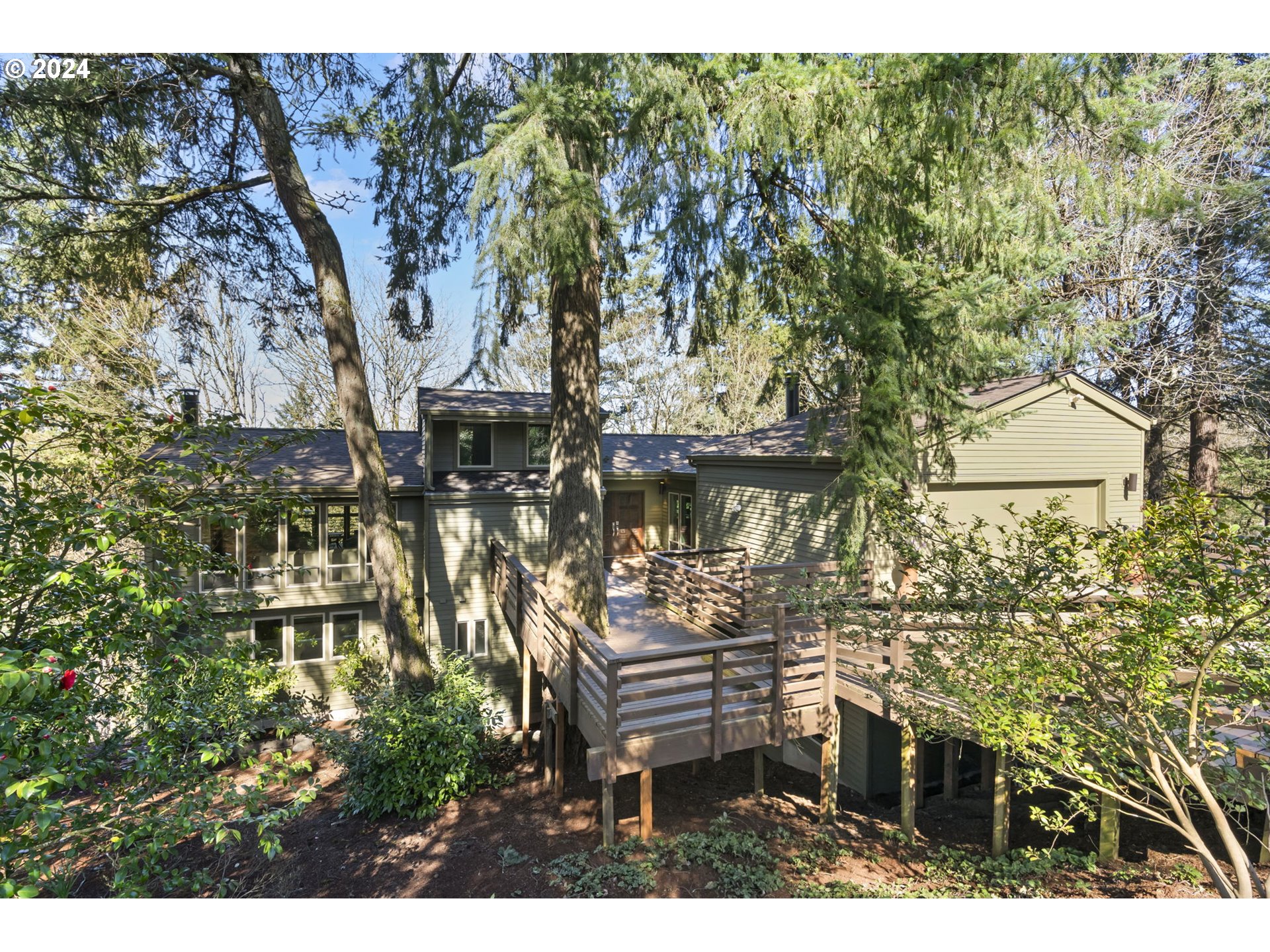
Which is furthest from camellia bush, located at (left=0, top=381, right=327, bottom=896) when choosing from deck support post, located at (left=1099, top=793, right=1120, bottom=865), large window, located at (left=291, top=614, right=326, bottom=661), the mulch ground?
large window, located at (left=291, top=614, right=326, bottom=661)

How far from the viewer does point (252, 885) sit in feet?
13.1

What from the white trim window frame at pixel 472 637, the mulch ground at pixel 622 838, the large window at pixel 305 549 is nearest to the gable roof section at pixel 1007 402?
the mulch ground at pixel 622 838

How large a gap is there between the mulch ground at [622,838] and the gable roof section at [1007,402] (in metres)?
3.64

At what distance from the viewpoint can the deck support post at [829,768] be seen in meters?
5.04

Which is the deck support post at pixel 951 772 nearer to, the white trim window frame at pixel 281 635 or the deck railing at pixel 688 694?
the deck railing at pixel 688 694

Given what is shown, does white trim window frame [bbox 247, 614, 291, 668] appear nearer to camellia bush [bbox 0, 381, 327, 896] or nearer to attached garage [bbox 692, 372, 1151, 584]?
camellia bush [bbox 0, 381, 327, 896]

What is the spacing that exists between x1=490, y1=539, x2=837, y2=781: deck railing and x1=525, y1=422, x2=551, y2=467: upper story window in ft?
15.7

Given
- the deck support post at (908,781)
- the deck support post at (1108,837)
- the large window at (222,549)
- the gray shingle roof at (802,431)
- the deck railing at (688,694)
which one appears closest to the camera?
the deck support post at (1108,837)

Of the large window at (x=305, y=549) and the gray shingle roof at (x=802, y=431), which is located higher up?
the gray shingle roof at (x=802, y=431)

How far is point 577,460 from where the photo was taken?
635 cm

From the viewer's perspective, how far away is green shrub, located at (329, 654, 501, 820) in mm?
5430

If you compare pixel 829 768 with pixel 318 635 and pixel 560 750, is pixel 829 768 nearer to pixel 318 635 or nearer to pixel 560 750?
pixel 560 750

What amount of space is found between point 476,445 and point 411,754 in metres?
5.45
